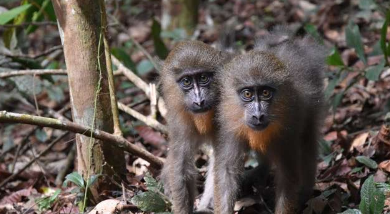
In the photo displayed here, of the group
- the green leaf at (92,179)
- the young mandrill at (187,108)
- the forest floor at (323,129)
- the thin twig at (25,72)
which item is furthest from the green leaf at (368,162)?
the thin twig at (25,72)

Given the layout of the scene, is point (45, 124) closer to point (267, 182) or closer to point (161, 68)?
point (161, 68)

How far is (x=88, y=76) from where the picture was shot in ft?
19.4

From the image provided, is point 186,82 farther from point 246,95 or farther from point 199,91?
point 246,95

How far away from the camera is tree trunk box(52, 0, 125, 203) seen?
19.2ft

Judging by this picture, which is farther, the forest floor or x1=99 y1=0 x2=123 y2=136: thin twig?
the forest floor

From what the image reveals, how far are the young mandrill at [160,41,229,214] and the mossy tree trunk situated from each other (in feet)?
17.7

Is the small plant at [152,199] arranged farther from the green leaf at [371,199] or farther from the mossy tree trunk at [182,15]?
the mossy tree trunk at [182,15]

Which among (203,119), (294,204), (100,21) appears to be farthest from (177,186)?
(100,21)

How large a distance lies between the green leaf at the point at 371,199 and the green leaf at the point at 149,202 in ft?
6.15

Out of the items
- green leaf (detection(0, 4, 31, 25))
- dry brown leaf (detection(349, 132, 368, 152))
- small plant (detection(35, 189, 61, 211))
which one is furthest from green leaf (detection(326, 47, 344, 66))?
green leaf (detection(0, 4, 31, 25))

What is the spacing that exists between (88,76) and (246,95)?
154 centimetres

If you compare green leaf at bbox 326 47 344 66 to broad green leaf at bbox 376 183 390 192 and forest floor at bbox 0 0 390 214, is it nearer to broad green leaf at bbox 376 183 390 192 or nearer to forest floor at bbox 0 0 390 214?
forest floor at bbox 0 0 390 214

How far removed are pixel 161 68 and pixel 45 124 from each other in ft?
5.25

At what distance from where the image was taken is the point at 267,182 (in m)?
6.98
